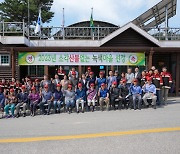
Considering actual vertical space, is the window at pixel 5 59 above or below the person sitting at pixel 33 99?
above

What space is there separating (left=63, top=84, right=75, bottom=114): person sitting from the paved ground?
0.45 meters

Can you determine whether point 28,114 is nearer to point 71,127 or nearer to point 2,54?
point 71,127

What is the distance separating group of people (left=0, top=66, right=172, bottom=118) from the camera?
10742mm

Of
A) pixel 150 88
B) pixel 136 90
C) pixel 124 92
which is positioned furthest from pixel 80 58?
pixel 150 88

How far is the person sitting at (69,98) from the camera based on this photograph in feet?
35.7

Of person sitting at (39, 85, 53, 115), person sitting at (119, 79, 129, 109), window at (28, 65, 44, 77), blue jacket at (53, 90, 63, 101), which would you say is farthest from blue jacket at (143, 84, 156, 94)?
window at (28, 65, 44, 77)

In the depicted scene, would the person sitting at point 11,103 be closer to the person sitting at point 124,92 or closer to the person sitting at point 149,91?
the person sitting at point 124,92

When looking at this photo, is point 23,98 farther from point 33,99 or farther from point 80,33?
point 80,33

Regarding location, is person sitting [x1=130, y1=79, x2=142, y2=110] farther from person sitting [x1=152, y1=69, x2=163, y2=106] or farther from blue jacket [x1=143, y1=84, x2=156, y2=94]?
person sitting [x1=152, y1=69, x2=163, y2=106]

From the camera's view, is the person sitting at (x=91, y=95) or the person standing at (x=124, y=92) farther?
the person standing at (x=124, y=92)

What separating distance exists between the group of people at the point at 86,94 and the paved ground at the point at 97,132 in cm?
66

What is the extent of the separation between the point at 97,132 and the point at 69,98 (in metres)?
3.85

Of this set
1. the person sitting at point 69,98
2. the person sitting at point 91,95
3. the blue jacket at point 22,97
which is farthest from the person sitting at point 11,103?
the person sitting at point 91,95

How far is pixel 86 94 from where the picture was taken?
36.9ft
